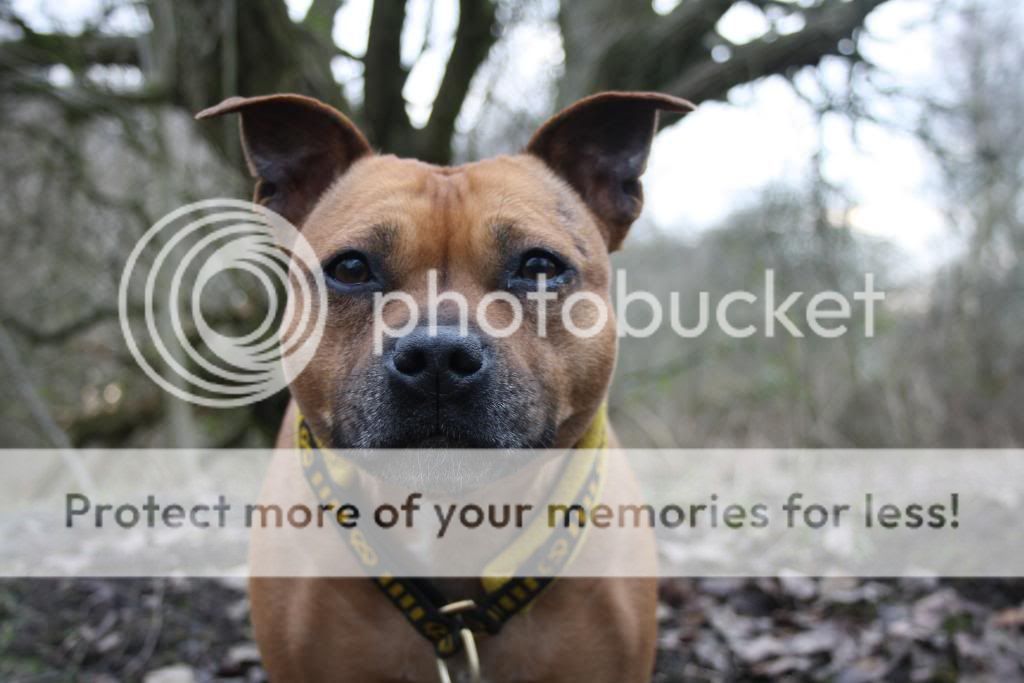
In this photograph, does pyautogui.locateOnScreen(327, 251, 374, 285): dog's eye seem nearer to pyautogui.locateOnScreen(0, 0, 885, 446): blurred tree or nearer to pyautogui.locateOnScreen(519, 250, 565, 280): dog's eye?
pyautogui.locateOnScreen(519, 250, 565, 280): dog's eye

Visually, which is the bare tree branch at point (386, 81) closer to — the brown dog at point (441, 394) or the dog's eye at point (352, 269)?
the brown dog at point (441, 394)

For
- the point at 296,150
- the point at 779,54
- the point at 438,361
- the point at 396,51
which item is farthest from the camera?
the point at 396,51

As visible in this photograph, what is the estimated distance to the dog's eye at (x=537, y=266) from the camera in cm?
248

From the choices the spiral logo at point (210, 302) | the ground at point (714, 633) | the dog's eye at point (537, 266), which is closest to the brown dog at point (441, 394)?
the dog's eye at point (537, 266)

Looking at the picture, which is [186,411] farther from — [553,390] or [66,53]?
[553,390]

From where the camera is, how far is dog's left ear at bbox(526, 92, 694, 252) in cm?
283

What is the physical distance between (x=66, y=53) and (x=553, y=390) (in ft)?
14.6

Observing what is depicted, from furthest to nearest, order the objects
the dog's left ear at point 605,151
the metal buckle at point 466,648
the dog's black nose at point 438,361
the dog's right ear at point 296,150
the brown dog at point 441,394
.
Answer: the dog's left ear at point 605,151 → the dog's right ear at point 296,150 → the metal buckle at point 466,648 → the brown dog at point 441,394 → the dog's black nose at point 438,361

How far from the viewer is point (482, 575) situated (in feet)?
8.27

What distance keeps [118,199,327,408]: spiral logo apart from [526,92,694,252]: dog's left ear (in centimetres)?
191

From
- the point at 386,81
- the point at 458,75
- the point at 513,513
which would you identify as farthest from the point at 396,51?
the point at 513,513

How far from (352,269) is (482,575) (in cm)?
97

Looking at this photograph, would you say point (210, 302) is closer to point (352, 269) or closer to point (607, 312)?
point (352, 269)

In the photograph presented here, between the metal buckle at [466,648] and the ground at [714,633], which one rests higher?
the metal buckle at [466,648]
